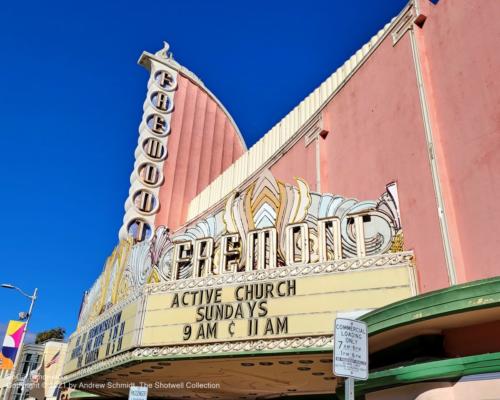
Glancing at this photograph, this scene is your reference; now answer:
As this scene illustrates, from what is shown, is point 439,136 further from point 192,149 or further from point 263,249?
point 192,149

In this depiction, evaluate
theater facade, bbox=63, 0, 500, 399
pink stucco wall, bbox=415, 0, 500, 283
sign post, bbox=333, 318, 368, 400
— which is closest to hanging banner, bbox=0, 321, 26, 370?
theater facade, bbox=63, 0, 500, 399

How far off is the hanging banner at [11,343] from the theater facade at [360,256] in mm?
8247

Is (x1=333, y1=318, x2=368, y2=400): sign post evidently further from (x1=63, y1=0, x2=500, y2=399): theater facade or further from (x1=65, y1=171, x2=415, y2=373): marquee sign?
(x1=65, y1=171, x2=415, y2=373): marquee sign

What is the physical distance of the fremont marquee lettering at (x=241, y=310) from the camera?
9156 millimetres

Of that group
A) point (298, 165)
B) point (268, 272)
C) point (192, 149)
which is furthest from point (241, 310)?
point (192, 149)

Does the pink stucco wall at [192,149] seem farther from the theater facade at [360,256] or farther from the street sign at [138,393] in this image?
the street sign at [138,393]

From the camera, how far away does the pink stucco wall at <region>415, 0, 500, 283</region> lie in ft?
24.6

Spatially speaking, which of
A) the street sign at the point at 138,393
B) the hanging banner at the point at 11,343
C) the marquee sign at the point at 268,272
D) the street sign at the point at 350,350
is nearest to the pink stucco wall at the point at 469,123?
the marquee sign at the point at 268,272

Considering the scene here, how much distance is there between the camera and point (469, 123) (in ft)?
26.9

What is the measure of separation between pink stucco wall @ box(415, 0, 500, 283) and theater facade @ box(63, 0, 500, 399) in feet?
0.08

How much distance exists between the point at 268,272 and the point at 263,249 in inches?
24.2

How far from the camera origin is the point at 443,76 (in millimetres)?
9180

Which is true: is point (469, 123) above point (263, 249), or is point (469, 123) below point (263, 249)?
above

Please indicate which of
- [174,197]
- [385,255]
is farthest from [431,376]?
[174,197]
